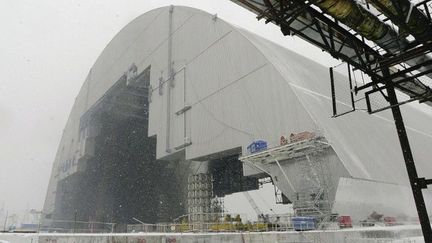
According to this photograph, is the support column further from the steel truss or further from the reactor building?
the reactor building

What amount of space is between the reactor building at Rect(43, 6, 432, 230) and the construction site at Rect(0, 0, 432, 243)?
0.16m

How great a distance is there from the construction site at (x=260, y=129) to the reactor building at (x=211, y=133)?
161mm

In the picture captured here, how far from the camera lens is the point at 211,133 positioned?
33281 millimetres

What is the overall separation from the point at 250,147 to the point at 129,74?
30.2m

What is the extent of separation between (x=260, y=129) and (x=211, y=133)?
6.45 m

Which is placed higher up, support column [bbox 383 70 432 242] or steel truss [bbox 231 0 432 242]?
steel truss [bbox 231 0 432 242]

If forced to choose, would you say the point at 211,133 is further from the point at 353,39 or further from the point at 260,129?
the point at 353,39

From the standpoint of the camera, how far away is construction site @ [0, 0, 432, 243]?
29.6ft

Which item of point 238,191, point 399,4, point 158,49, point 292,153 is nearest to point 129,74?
point 158,49

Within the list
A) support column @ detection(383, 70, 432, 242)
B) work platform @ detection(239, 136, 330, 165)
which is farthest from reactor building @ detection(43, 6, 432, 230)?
support column @ detection(383, 70, 432, 242)

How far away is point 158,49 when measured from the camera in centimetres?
4572

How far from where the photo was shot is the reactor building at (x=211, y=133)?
24844 millimetres

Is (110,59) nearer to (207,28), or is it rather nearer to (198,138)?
(207,28)

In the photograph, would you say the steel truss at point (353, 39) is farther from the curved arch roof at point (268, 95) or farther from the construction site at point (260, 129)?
the curved arch roof at point (268, 95)
